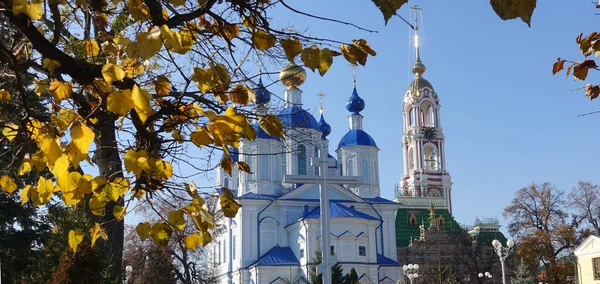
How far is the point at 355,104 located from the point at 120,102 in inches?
1650

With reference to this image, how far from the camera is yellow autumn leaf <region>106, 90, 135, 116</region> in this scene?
2.89m

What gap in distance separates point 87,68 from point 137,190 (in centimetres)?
68

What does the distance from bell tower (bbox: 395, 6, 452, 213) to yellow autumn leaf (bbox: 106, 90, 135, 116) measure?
57.2m

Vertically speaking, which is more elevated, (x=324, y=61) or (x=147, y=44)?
(x=324, y=61)

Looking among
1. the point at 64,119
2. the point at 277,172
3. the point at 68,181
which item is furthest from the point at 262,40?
the point at 277,172

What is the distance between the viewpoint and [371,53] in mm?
3586

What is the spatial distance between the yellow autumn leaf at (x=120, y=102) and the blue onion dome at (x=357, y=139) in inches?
1578

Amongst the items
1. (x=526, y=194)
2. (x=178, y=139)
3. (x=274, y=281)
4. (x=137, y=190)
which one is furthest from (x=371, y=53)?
(x=526, y=194)

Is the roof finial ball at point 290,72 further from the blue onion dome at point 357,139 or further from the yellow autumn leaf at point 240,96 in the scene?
the blue onion dome at point 357,139

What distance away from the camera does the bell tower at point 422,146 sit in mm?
61406

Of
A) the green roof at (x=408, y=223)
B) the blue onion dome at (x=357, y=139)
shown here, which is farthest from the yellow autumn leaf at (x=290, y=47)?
the green roof at (x=408, y=223)

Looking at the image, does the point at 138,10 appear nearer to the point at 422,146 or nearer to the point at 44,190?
the point at 44,190

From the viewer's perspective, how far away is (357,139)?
141 feet

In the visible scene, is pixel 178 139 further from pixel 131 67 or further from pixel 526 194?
pixel 526 194
